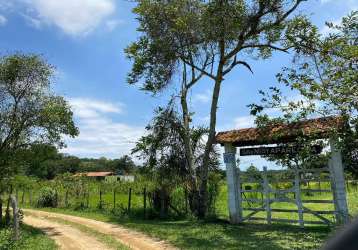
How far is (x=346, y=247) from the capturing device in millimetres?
589

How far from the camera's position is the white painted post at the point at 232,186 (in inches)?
652

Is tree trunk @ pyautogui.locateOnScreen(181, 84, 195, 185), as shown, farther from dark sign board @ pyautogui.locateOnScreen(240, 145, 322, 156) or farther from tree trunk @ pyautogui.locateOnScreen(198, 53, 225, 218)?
dark sign board @ pyautogui.locateOnScreen(240, 145, 322, 156)

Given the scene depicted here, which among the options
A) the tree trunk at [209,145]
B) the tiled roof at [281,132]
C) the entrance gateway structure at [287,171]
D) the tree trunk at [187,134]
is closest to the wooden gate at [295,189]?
the entrance gateway structure at [287,171]

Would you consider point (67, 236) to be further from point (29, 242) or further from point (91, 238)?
point (29, 242)

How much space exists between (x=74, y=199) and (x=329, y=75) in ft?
66.9

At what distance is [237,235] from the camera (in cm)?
1356

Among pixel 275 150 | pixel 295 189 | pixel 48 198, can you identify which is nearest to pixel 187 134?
pixel 275 150

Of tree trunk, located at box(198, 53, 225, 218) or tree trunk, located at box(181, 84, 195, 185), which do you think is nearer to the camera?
tree trunk, located at box(198, 53, 225, 218)

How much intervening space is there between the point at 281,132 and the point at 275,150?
863 mm

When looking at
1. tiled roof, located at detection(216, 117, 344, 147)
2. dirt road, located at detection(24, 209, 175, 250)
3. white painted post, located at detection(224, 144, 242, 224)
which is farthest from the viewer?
white painted post, located at detection(224, 144, 242, 224)

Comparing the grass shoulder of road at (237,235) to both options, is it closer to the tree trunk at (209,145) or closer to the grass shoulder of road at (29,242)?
the tree trunk at (209,145)

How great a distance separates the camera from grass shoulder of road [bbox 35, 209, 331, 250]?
11.7m

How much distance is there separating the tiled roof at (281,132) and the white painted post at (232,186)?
1.77 ft

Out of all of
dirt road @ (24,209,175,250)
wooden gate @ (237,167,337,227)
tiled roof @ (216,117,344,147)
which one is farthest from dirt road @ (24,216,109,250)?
tiled roof @ (216,117,344,147)
